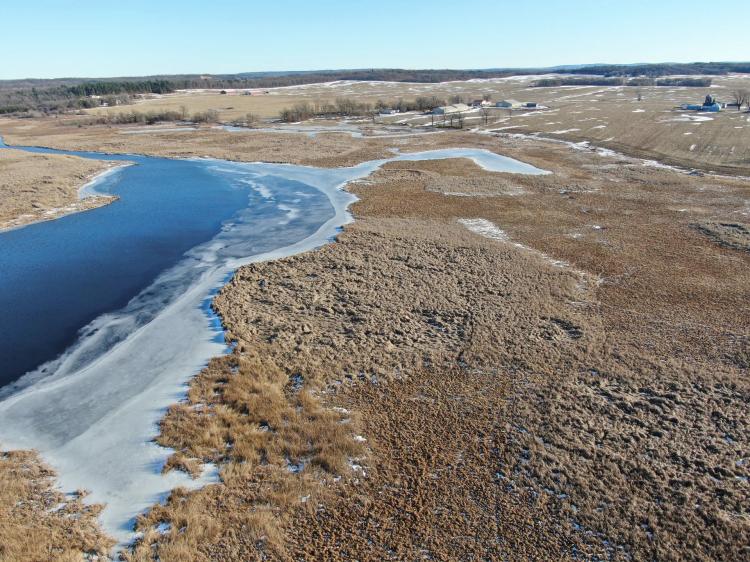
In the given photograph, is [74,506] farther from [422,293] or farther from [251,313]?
[422,293]

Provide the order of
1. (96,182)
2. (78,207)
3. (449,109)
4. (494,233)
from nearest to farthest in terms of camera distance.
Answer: (494,233) < (78,207) < (96,182) < (449,109)

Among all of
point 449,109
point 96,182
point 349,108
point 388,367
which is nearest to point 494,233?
point 388,367

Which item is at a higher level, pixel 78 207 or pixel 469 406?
pixel 78 207

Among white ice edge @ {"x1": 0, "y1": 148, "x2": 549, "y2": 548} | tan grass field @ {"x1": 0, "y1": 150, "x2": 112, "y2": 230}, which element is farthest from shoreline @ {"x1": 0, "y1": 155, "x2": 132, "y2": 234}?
white ice edge @ {"x1": 0, "y1": 148, "x2": 549, "y2": 548}

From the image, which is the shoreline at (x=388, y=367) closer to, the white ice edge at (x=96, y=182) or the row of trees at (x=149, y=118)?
the white ice edge at (x=96, y=182)

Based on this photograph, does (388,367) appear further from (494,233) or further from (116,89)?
(116,89)

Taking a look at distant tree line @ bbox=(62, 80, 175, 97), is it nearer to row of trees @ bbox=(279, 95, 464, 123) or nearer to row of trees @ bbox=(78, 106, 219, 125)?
row of trees @ bbox=(78, 106, 219, 125)

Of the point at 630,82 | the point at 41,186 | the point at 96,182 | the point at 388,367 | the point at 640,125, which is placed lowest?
the point at 388,367
